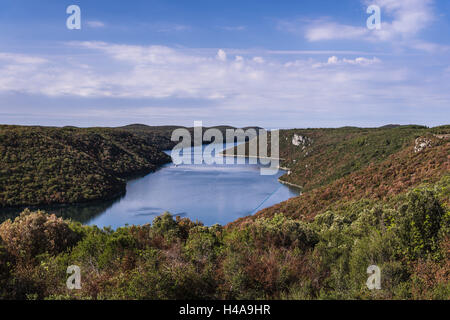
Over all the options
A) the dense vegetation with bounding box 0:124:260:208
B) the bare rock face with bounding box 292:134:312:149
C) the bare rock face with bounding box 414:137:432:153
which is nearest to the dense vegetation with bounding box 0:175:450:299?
the bare rock face with bounding box 414:137:432:153

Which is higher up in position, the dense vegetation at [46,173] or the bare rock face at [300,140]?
the bare rock face at [300,140]

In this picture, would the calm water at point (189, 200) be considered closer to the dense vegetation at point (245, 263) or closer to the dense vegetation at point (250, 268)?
the dense vegetation at point (245, 263)

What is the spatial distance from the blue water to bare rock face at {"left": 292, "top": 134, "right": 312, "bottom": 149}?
3568 cm

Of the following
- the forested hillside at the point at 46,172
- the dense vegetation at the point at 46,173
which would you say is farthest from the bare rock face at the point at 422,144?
the forested hillside at the point at 46,172

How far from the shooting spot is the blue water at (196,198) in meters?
46.3

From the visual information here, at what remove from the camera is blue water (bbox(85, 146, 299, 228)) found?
152ft

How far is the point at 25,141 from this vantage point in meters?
64.6

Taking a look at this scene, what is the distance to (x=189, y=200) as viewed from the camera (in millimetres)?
57094

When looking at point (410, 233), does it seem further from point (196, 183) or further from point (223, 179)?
point (223, 179)

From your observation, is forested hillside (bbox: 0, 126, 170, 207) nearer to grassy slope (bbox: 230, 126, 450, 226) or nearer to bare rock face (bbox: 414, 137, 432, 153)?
grassy slope (bbox: 230, 126, 450, 226)

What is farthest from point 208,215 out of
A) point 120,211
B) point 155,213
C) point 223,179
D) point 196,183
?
point 223,179

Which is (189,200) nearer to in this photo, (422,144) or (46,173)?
(46,173)

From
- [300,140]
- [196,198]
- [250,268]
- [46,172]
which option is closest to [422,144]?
[196,198]

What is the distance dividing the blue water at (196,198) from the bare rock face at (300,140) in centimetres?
3568
